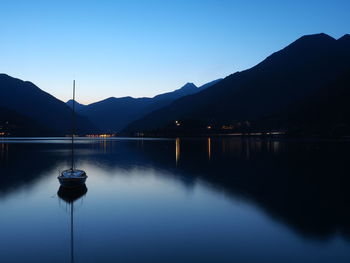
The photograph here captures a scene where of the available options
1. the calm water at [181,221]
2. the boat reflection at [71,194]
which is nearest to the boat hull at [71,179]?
the boat reflection at [71,194]

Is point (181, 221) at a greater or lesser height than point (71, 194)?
lesser

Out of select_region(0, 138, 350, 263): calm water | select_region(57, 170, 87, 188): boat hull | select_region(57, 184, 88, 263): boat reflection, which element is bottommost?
select_region(0, 138, 350, 263): calm water

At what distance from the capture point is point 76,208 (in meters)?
21.7

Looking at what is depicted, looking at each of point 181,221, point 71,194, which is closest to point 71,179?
point 71,194

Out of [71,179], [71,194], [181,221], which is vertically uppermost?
[71,179]

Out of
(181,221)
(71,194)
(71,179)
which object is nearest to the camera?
(181,221)

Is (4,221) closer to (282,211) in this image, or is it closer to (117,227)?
(117,227)

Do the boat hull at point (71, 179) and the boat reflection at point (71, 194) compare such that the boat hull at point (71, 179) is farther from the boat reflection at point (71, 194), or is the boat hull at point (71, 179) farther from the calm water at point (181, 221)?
the calm water at point (181, 221)

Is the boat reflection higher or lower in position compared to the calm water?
higher

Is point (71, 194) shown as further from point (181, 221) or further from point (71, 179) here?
point (181, 221)

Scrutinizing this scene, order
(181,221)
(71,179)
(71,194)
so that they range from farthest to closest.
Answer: (71,194)
(71,179)
(181,221)

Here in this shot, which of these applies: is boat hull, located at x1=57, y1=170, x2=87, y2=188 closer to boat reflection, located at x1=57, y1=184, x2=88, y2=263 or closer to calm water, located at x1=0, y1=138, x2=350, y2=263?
boat reflection, located at x1=57, y1=184, x2=88, y2=263

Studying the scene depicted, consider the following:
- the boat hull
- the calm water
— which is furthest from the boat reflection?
the boat hull

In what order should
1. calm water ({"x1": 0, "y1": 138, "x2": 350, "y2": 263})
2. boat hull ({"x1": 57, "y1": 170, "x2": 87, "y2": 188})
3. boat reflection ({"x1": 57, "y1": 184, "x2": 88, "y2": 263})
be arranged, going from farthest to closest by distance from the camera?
boat hull ({"x1": 57, "y1": 170, "x2": 87, "y2": 188}) → boat reflection ({"x1": 57, "y1": 184, "x2": 88, "y2": 263}) → calm water ({"x1": 0, "y1": 138, "x2": 350, "y2": 263})
